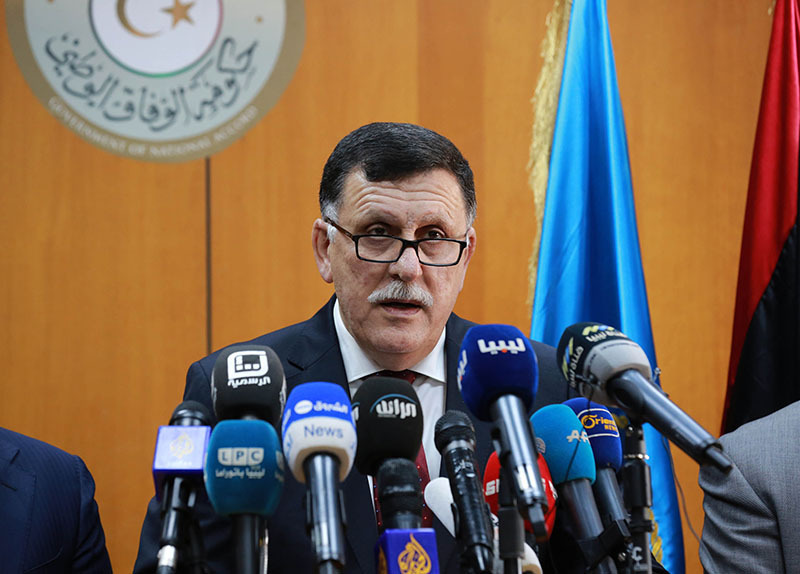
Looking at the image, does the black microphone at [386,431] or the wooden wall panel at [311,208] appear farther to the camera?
the wooden wall panel at [311,208]

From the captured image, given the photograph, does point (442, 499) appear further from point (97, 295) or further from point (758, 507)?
point (97, 295)

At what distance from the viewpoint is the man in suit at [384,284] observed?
1.65 meters

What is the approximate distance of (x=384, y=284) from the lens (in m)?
1.77

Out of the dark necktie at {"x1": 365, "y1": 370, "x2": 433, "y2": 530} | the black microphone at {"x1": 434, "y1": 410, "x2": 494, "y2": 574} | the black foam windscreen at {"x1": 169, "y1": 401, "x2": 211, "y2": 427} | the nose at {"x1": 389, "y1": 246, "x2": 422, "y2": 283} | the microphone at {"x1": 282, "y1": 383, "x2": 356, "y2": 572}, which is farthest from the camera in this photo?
the nose at {"x1": 389, "y1": 246, "x2": 422, "y2": 283}

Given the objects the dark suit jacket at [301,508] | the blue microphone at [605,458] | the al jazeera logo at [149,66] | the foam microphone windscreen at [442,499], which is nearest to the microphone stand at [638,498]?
the blue microphone at [605,458]

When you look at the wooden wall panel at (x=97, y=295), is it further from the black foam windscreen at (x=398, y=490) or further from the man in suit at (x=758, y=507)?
the black foam windscreen at (x=398, y=490)

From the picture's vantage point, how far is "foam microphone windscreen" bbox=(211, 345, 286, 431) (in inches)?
41.3

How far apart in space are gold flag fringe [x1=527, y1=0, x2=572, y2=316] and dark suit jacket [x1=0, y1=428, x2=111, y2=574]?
2.09 metres

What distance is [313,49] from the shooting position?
333 cm

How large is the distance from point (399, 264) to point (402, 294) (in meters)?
0.07

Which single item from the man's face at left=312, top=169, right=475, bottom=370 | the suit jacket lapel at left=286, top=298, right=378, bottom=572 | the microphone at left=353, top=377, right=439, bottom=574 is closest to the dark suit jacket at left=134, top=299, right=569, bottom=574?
the suit jacket lapel at left=286, top=298, right=378, bottom=572

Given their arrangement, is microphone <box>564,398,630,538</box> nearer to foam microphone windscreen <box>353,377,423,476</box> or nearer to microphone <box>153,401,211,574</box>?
foam microphone windscreen <box>353,377,423,476</box>

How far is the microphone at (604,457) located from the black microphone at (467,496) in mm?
180

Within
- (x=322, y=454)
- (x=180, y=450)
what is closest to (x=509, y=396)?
(x=322, y=454)
